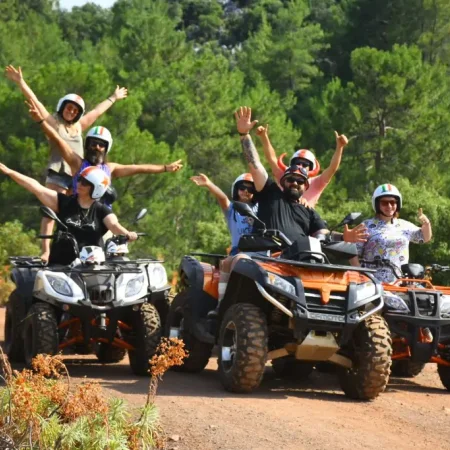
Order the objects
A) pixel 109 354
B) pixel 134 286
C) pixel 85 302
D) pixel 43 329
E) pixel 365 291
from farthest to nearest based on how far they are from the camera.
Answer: pixel 109 354, pixel 134 286, pixel 85 302, pixel 43 329, pixel 365 291

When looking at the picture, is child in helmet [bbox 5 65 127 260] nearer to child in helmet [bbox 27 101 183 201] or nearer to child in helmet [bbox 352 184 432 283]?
child in helmet [bbox 27 101 183 201]

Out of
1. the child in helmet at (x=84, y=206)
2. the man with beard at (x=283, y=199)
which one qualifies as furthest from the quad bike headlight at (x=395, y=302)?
the child in helmet at (x=84, y=206)

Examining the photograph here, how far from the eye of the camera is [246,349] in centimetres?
997

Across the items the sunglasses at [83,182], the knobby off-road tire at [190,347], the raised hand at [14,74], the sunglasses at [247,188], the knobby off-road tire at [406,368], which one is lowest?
the knobby off-road tire at [406,368]

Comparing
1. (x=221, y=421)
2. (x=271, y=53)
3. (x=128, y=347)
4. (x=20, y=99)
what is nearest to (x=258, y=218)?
(x=128, y=347)

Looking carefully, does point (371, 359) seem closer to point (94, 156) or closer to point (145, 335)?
point (145, 335)

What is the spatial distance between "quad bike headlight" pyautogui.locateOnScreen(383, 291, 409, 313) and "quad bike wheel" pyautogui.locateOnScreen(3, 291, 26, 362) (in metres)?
3.24

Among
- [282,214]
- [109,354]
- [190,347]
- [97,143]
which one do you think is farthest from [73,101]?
[282,214]

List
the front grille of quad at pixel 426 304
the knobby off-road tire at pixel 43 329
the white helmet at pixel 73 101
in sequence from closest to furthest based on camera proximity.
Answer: the knobby off-road tire at pixel 43 329 → the front grille of quad at pixel 426 304 → the white helmet at pixel 73 101

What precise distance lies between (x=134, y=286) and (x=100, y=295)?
1.19 ft

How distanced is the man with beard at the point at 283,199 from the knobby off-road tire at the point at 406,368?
1793 mm

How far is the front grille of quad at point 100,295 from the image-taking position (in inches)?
430

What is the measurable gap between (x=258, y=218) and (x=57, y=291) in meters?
1.81

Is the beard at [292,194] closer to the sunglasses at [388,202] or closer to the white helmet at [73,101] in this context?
the sunglasses at [388,202]
